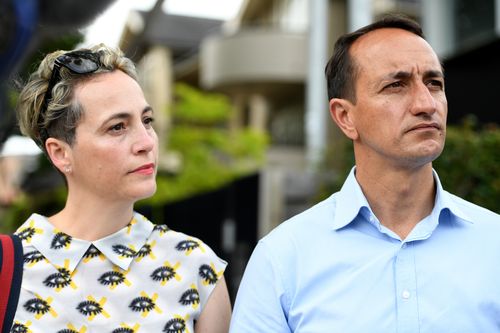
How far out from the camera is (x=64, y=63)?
272cm

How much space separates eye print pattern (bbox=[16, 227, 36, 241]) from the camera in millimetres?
2672

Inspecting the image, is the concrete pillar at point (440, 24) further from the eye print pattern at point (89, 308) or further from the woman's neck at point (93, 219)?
the eye print pattern at point (89, 308)

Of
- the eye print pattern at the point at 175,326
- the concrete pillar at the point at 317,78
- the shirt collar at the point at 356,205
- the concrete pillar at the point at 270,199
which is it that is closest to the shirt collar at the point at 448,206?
the shirt collar at the point at 356,205

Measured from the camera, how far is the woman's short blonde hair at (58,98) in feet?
8.86

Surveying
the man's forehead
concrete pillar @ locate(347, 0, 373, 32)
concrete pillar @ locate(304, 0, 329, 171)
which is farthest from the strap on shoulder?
concrete pillar @ locate(304, 0, 329, 171)

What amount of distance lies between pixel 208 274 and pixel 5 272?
0.72 m

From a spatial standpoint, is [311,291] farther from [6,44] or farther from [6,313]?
[6,44]

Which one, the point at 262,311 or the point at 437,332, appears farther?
the point at 262,311

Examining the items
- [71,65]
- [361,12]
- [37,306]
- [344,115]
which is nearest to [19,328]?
[37,306]

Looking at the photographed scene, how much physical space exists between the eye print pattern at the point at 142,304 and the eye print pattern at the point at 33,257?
0.37m

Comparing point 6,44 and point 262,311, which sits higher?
point 6,44

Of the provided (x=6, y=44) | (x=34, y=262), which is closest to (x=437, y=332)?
(x=34, y=262)

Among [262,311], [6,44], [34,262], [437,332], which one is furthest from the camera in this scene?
[6,44]

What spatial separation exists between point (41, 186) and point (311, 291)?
54.4 feet
